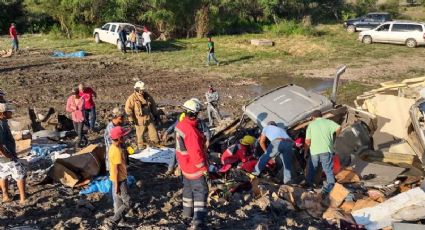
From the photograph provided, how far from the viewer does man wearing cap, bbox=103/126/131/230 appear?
251 inches

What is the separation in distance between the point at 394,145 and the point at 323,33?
22.4m

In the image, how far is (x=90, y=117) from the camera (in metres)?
11.8

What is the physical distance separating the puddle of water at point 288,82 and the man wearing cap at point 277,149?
907 centimetres

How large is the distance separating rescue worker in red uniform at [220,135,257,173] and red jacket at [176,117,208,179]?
229 cm

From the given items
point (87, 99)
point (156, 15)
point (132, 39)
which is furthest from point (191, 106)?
point (156, 15)

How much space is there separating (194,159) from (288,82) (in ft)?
43.7

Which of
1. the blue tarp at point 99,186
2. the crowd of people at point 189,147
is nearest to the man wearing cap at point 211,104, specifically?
the crowd of people at point 189,147

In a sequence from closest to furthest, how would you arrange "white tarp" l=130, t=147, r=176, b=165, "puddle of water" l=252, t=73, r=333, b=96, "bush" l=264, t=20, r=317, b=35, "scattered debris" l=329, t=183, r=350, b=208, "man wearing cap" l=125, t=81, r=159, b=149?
1. "scattered debris" l=329, t=183, r=350, b=208
2. "white tarp" l=130, t=147, r=176, b=165
3. "man wearing cap" l=125, t=81, r=159, b=149
4. "puddle of water" l=252, t=73, r=333, b=96
5. "bush" l=264, t=20, r=317, b=35

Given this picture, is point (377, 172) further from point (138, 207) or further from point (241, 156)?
point (138, 207)

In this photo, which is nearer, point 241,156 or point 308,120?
point 308,120

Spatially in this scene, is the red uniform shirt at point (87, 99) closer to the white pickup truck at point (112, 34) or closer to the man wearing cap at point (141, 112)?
the man wearing cap at point (141, 112)

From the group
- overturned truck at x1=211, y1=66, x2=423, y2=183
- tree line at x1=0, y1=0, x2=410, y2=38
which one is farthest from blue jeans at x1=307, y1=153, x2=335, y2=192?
tree line at x1=0, y1=0, x2=410, y2=38

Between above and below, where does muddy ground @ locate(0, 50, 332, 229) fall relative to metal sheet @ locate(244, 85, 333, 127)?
below

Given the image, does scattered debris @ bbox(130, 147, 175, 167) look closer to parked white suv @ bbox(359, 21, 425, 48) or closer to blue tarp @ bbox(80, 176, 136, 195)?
blue tarp @ bbox(80, 176, 136, 195)
